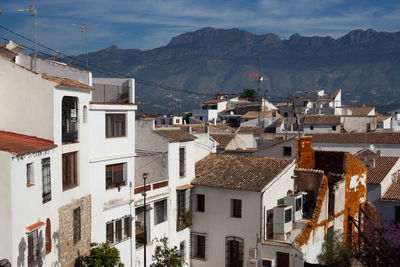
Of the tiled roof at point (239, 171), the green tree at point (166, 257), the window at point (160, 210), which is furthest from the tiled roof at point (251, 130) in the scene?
the green tree at point (166, 257)

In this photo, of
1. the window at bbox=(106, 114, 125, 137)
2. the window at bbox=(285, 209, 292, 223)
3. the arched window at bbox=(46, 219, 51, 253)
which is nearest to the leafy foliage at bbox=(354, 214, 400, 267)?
the window at bbox=(285, 209, 292, 223)

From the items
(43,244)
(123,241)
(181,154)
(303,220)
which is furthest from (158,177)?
(43,244)

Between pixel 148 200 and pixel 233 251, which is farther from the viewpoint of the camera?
pixel 233 251

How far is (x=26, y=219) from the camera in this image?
17875 mm

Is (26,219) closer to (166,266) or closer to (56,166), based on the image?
(56,166)

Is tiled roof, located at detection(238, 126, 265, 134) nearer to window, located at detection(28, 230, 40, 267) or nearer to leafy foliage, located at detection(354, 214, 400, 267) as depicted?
leafy foliage, located at detection(354, 214, 400, 267)

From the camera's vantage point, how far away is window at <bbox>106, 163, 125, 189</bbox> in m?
25.9

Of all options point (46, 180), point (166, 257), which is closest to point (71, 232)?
point (46, 180)

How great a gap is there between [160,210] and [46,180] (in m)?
11.9

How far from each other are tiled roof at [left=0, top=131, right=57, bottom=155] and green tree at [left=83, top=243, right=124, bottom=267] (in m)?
6.25

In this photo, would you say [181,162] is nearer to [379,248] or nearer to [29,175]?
[379,248]

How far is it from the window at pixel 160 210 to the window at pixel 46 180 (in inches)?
431

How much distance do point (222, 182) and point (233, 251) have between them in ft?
14.6

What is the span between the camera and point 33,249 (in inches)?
731
